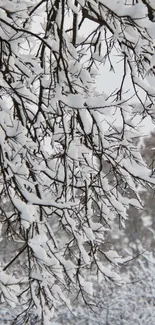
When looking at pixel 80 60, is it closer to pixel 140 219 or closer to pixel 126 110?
pixel 126 110

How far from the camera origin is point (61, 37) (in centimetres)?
225

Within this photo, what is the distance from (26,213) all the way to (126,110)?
74cm

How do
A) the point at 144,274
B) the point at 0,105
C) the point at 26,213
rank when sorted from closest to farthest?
the point at 26,213
the point at 0,105
the point at 144,274

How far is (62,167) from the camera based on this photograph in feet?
8.83

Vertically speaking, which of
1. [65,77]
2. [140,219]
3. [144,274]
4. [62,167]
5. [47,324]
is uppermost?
[140,219]

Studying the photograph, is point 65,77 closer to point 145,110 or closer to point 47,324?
point 145,110

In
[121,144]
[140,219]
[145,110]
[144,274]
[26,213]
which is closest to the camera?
[26,213]

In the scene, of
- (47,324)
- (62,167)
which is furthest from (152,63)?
(47,324)

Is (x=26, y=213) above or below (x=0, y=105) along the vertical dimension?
below

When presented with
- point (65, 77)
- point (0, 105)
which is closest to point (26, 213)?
point (0, 105)

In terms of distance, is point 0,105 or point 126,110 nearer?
point 0,105

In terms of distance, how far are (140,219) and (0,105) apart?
10580 millimetres

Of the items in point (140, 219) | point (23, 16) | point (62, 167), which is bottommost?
point (62, 167)

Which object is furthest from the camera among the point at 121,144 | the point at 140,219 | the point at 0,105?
the point at 140,219
